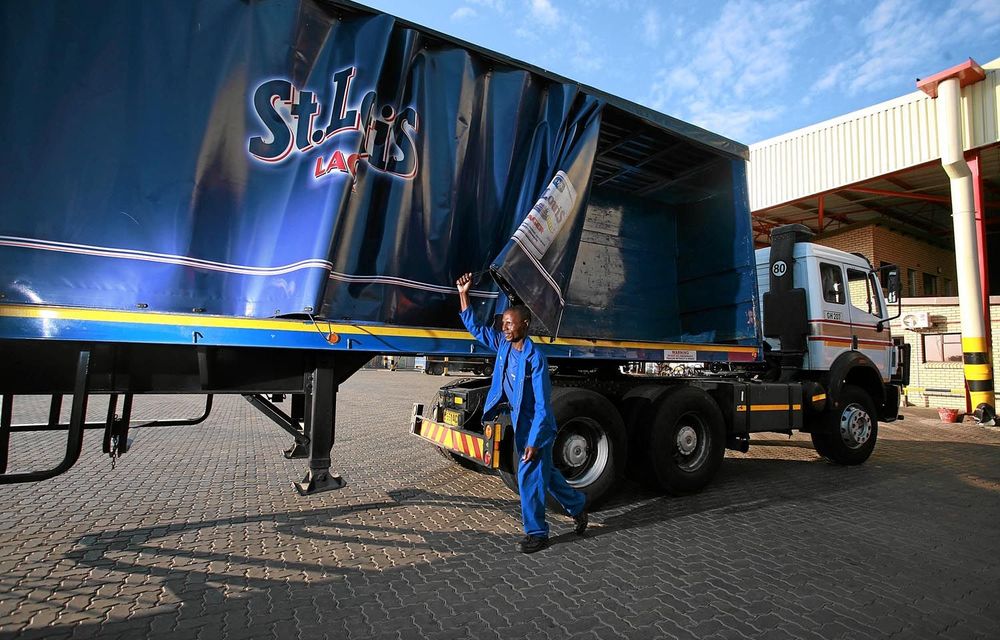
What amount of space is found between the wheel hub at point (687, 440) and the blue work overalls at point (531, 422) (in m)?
1.78

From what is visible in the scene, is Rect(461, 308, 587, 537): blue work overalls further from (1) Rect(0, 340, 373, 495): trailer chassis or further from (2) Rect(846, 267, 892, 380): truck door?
(2) Rect(846, 267, 892, 380): truck door

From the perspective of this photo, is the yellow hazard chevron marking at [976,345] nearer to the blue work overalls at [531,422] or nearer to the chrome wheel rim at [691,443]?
the chrome wheel rim at [691,443]

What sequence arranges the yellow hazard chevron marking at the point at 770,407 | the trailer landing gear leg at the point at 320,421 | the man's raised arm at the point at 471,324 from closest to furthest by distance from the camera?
the trailer landing gear leg at the point at 320,421
the man's raised arm at the point at 471,324
the yellow hazard chevron marking at the point at 770,407

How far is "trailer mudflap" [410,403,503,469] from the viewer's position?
14.1 ft

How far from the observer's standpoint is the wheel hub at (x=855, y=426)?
714cm

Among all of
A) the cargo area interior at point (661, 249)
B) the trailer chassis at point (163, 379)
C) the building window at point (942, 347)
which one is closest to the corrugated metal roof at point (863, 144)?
the building window at point (942, 347)

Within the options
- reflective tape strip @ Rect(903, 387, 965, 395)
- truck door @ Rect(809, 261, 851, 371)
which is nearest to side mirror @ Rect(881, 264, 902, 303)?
truck door @ Rect(809, 261, 851, 371)

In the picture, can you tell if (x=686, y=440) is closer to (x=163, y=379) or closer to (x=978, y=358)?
(x=163, y=379)

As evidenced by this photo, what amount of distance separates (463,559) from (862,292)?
23.0ft

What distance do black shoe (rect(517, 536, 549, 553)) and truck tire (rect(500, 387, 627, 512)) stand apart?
2.01 feet

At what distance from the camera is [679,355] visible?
5.44m

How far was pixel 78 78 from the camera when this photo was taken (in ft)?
9.83

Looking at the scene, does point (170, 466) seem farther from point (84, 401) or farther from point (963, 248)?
point (963, 248)

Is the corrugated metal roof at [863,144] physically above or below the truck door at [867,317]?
above
